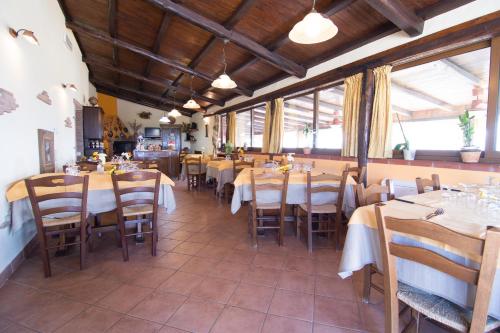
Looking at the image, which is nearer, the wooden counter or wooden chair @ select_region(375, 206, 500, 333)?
wooden chair @ select_region(375, 206, 500, 333)

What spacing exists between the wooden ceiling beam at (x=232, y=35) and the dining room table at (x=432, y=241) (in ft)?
11.7

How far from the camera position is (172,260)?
7.91 ft

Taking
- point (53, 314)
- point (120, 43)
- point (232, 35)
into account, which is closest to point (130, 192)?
point (53, 314)

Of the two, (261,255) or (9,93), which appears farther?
(261,255)

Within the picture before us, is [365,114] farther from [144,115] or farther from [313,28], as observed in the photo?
[144,115]

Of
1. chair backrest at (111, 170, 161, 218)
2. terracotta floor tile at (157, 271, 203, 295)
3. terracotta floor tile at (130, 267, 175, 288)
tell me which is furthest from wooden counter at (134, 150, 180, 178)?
terracotta floor tile at (157, 271, 203, 295)

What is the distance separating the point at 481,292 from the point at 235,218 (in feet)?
10.4

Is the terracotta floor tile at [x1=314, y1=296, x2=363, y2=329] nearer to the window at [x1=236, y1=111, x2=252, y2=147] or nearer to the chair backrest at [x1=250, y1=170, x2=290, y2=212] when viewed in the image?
the chair backrest at [x1=250, y1=170, x2=290, y2=212]

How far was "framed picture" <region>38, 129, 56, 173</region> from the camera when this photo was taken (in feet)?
9.79

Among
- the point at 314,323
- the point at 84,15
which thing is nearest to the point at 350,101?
the point at 314,323

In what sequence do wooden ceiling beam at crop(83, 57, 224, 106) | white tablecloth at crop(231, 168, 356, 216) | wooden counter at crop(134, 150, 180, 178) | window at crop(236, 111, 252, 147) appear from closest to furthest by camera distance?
white tablecloth at crop(231, 168, 356, 216)
wooden ceiling beam at crop(83, 57, 224, 106)
wooden counter at crop(134, 150, 180, 178)
window at crop(236, 111, 252, 147)

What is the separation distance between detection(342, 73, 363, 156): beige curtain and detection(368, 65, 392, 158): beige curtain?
0.29 m

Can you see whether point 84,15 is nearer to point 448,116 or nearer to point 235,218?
point 235,218

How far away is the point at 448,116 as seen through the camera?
2957 mm
